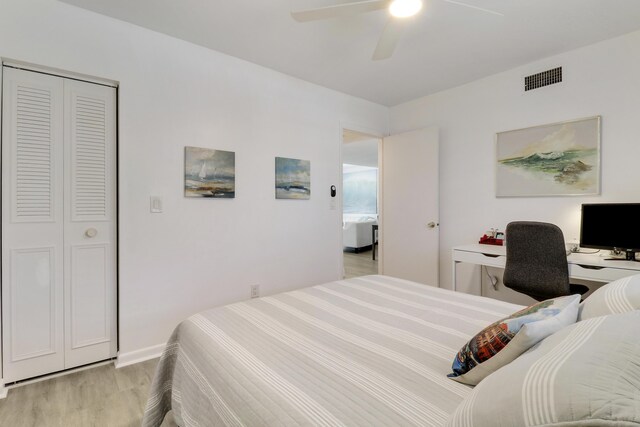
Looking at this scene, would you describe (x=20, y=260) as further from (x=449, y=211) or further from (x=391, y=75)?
(x=449, y=211)

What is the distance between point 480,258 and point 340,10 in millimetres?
2286

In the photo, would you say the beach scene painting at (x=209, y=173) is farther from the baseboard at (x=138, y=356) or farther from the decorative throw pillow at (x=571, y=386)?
the decorative throw pillow at (x=571, y=386)

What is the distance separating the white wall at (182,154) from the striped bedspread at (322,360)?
1095 mm

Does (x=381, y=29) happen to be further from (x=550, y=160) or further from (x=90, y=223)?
(x=90, y=223)

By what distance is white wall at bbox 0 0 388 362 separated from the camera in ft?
6.81

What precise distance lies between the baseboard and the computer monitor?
3.43 meters

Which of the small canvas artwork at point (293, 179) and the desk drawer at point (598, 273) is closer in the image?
the desk drawer at point (598, 273)

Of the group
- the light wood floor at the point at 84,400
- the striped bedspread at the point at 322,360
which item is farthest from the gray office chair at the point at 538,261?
the light wood floor at the point at 84,400

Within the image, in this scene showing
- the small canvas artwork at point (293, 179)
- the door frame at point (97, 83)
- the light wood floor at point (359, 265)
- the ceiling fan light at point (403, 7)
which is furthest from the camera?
the light wood floor at point (359, 265)

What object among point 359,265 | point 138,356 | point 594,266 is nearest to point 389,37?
point 594,266

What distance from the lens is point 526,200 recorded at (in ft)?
9.55

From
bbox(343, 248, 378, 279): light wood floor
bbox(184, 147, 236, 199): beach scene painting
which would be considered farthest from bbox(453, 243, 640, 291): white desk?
bbox(343, 248, 378, 279): light wood floor

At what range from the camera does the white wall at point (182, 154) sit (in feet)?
6.81

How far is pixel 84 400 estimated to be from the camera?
1785 millimetres
